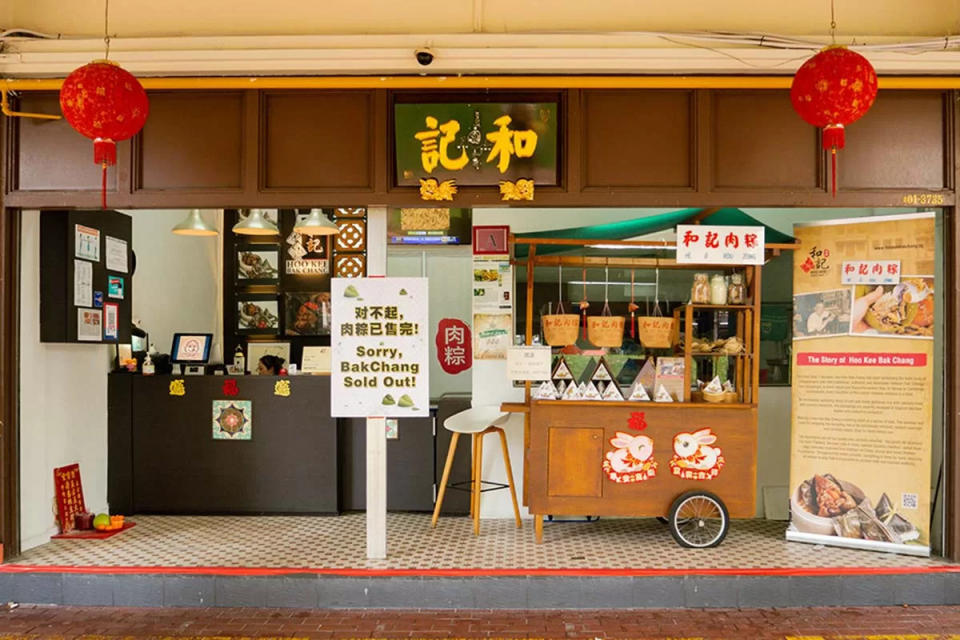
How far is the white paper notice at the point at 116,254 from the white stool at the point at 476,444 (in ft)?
10.1

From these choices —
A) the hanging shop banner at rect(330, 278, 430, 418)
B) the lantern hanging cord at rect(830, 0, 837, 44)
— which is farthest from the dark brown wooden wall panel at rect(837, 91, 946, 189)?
the hanging shop banner at rect(330, 278, 430, 418)

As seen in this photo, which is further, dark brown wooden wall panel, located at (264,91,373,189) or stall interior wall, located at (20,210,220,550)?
stall interior wall, located at (20,210,220,550)

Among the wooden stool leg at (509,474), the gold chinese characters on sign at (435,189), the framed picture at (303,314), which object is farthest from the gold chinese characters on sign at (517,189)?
the framed picture at (303,314)

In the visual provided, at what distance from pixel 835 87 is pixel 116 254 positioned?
220 inches

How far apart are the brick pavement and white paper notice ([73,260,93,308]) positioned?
224 cm

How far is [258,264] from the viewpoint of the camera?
9.12 meters

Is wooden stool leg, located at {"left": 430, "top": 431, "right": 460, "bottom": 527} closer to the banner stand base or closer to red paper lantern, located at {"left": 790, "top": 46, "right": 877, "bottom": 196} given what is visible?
the banner stand base

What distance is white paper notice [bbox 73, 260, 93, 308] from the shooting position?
5.82 m

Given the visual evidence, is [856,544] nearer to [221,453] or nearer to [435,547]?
[435,547]

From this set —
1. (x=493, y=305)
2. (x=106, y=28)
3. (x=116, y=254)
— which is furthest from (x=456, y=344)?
(x=106, y=28)

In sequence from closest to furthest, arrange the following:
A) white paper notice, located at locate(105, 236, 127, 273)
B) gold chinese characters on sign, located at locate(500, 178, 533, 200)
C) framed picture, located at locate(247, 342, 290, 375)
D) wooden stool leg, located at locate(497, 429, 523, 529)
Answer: gold chinese characters on sign, located at locate(500, 178, 533, 200) → wooden stool leg, located at locate(497, 429, 523, 529) → white paper notice, located at locate(105, 236, 127, 273) → framed picture, located at locate(247, 342, 290, 375)

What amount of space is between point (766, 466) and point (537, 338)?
225 cm

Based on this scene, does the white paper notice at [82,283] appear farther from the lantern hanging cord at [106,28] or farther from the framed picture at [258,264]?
the framed picture at [258,264]

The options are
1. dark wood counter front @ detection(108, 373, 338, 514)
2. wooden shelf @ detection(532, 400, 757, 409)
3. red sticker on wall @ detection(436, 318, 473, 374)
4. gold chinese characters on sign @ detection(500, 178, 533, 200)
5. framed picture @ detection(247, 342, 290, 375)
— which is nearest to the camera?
gold chinese characters on sign @ detection(500, 178, 533, 200)
